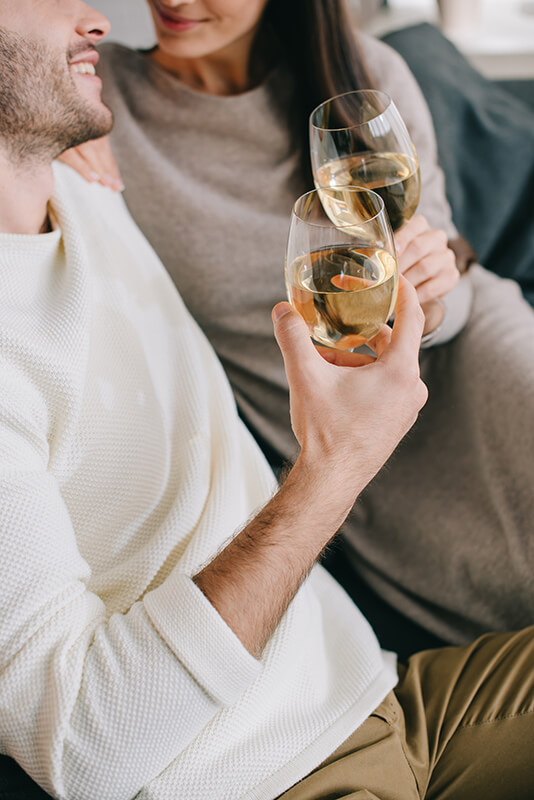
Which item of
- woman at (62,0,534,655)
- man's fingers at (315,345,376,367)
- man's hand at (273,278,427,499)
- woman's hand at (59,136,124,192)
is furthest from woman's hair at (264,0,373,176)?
man's hand at (273,278,427,499)

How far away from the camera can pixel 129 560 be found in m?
0.91

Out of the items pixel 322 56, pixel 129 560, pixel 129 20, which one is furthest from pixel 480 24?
pixel 129 560

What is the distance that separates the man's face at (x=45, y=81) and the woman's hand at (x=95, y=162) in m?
0.16

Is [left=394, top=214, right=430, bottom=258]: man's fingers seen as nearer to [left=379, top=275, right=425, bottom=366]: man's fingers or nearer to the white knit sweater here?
[left=379, top=275, right=425, bottom=366]: man's fingers

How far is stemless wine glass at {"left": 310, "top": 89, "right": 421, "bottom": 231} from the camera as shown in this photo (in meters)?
0.88

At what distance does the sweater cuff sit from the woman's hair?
2.96 feet

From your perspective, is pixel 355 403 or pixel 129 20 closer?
pixel 355 403

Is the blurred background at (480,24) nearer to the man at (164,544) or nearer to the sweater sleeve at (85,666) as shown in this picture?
the man at (164,544)

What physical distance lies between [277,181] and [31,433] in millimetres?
745

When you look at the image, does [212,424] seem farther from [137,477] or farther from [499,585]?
[499,585]

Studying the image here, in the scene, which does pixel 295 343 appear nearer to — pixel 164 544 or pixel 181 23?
pixel 164 544

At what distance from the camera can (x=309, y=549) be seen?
778 mm

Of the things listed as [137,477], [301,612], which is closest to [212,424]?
[137,477]

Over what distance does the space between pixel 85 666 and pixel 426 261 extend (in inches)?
27.9
